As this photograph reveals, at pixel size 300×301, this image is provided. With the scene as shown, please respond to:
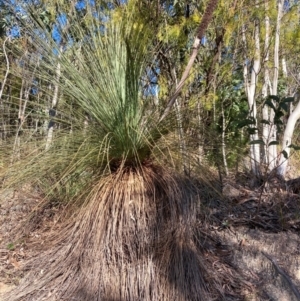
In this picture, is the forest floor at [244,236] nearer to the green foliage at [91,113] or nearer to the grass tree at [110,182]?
the grass tree at [110,182]

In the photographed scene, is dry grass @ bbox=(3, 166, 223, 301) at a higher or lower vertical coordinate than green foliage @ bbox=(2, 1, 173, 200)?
lower

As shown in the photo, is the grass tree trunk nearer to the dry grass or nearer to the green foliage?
the green foliage

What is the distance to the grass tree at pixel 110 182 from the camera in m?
2.39

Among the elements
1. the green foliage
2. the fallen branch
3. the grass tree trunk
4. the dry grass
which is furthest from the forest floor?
the grass tree trunk

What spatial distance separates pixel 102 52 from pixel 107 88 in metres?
0.32

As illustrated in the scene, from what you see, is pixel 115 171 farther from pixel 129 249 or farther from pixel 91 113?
pixel 129 249

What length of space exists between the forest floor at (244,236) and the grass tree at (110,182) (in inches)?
9.1

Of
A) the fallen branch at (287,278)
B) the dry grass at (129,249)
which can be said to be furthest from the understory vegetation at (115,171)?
the fallen branch at (287,278)

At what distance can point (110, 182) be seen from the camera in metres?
2.73

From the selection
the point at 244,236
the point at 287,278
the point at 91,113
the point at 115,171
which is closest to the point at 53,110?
Answer: the point at 91,113

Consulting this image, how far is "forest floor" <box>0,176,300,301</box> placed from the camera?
2.53 m

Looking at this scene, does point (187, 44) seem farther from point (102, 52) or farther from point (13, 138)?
point (13, 138)

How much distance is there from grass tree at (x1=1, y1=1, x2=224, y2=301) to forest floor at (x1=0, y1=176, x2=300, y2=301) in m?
0.23

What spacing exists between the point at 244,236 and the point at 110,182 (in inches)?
44.7
